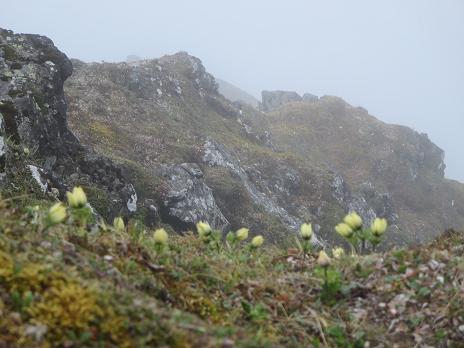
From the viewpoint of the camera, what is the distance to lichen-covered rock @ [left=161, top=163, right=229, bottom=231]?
78.5 feet

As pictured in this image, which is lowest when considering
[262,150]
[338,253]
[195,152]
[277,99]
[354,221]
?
[195,152]

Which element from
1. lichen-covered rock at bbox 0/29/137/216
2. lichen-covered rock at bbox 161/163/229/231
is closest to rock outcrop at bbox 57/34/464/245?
lichen-covered rock at bbox 161/163/229/231

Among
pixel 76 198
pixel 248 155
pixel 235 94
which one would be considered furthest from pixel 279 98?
pixel 76 198

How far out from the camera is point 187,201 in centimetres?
2488

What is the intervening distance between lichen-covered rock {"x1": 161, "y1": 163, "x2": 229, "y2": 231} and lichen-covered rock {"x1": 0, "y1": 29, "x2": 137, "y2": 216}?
4679 mm

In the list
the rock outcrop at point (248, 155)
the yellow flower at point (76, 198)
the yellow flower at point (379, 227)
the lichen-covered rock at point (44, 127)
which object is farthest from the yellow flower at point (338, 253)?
the rock outcrop at point (248, 155)

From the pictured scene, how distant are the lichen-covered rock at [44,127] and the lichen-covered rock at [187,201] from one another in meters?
4.68

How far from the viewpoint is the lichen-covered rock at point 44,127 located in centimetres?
1330

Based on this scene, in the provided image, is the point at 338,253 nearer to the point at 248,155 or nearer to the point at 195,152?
the point at 195,152

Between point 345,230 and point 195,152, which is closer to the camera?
point 345,230

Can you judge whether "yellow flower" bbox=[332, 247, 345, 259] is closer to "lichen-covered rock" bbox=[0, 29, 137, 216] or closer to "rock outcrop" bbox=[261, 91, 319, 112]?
"lichen-covered rock" bbox=[0, 29, 137, 216]

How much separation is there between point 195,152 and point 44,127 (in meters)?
19.8

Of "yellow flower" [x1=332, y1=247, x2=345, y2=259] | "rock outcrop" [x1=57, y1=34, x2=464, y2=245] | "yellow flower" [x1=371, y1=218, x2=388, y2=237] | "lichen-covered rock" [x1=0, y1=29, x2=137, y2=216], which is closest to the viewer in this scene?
"yellow flower" [x1=371, y1=218, x2=388, y2=237]

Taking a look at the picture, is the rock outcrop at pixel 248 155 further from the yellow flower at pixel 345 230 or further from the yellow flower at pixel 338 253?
the yellow flower at pixel 345 230
